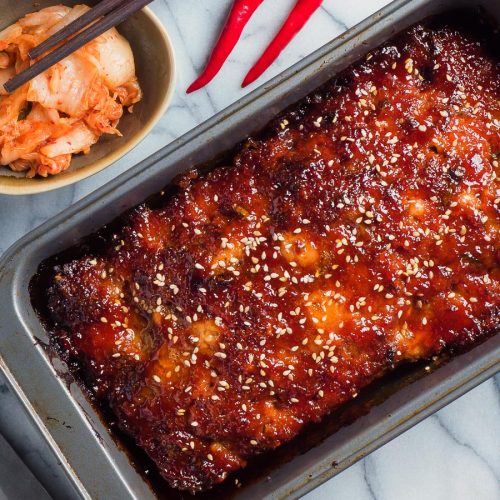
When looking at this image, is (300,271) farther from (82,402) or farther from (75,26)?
(75,26)

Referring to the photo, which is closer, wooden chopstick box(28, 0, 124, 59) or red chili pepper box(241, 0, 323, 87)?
wooden chopstick box(28, 0, 124, 59)

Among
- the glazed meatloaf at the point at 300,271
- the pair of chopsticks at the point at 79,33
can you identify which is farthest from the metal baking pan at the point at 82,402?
the pair of chopsticks at the point at 79,33

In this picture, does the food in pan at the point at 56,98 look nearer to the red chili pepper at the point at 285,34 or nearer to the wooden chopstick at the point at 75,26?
the wooden chopstick at the point at 75,26

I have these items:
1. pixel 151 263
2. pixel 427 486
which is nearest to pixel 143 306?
pixel 151 263

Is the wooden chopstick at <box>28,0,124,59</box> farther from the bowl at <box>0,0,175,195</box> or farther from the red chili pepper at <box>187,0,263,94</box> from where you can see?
the red chili pepper at <box>187,0,263,94</box>

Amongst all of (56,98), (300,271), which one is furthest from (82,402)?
(56,98)

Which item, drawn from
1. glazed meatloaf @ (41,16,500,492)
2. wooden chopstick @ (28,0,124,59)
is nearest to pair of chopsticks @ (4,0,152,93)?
wooden chopstick @ (28,0,124,59)
